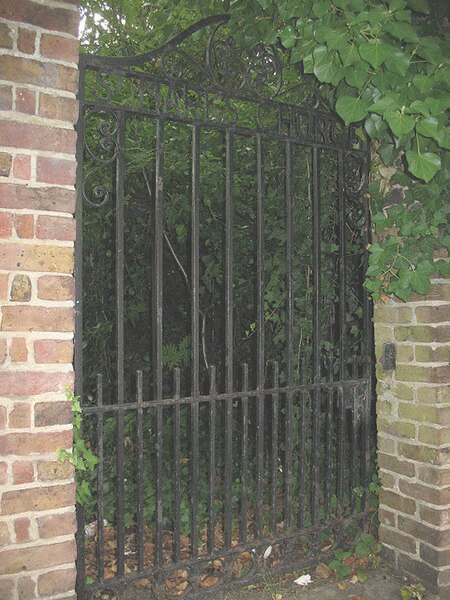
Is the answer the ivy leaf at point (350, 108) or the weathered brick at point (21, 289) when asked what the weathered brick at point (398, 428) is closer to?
the ivy leaf at point (350, 108)

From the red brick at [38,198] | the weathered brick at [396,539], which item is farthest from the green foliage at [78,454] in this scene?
the weathered brick at [396,539]

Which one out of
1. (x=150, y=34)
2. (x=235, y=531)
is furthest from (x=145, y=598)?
(x=150, y=34)

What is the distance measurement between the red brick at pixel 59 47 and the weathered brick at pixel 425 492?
8.45 ft

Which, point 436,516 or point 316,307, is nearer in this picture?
point 436,516

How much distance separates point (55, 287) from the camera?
1904 mm

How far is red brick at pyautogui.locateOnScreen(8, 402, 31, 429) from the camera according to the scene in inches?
72.1

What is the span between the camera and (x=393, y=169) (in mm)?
2795

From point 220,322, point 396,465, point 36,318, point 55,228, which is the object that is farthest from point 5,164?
point 220,322

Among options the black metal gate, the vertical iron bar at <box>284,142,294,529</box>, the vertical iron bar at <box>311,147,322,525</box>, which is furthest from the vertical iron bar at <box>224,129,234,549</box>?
the vertical iron bar at <box>311,147,322,525</box>

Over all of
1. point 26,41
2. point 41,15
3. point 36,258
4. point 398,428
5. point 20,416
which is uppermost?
point 41,15

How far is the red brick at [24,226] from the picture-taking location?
6.04 feet

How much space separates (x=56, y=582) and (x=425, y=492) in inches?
71.8

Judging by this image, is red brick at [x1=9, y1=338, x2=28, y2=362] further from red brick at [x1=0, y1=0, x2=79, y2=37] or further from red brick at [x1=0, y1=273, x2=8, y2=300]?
red brick at [x1=0, y1=0, x2=79, y2=37]

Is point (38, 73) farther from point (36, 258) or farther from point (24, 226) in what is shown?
point (36, 258)
